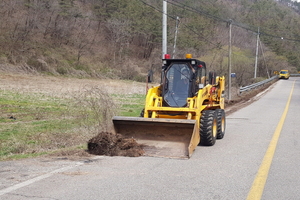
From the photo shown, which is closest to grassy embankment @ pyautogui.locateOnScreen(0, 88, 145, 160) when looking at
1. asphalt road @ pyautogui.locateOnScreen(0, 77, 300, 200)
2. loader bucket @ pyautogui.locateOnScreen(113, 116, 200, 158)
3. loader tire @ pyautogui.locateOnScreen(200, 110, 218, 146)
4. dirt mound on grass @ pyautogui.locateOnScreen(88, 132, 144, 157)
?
loader bucket @ pyautogui.locateOnScreen(113, 116, 200, 158)

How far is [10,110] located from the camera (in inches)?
708

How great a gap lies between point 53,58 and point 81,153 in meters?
37.9

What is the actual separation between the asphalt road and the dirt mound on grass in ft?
1.09

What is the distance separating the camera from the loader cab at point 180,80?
11.1 meters

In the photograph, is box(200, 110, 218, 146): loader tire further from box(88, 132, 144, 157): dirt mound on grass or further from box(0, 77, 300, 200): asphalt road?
box(88, 132, 144, 157): dirt mound on grass

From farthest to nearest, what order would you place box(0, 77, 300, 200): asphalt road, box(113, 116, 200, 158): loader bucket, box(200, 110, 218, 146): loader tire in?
box(200, 110, 218, 146): loader tire
box(113, 116, 200, 158): loader bucket
box(0, 77, 300, 200): asphalt road

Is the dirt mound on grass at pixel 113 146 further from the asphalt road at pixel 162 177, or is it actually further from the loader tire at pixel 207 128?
the loader tire at pixel 207 128

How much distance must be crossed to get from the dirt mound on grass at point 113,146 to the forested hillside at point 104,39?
97.4 ft

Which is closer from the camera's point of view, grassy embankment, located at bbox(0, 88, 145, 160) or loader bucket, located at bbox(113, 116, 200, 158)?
loader bucket, located at bbox(113, 116, 200, 158)

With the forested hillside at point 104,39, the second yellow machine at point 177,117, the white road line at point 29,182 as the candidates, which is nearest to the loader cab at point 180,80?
the second yellow machine at point 177,117

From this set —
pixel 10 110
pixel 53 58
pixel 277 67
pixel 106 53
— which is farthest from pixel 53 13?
pixel 277 67

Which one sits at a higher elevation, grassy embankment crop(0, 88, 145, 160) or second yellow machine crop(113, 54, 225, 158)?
second yellow machine crop(113, 54, 225, 158)

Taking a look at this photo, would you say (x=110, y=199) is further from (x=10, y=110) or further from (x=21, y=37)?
(x=21, y=37)

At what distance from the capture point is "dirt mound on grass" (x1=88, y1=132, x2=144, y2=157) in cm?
909
